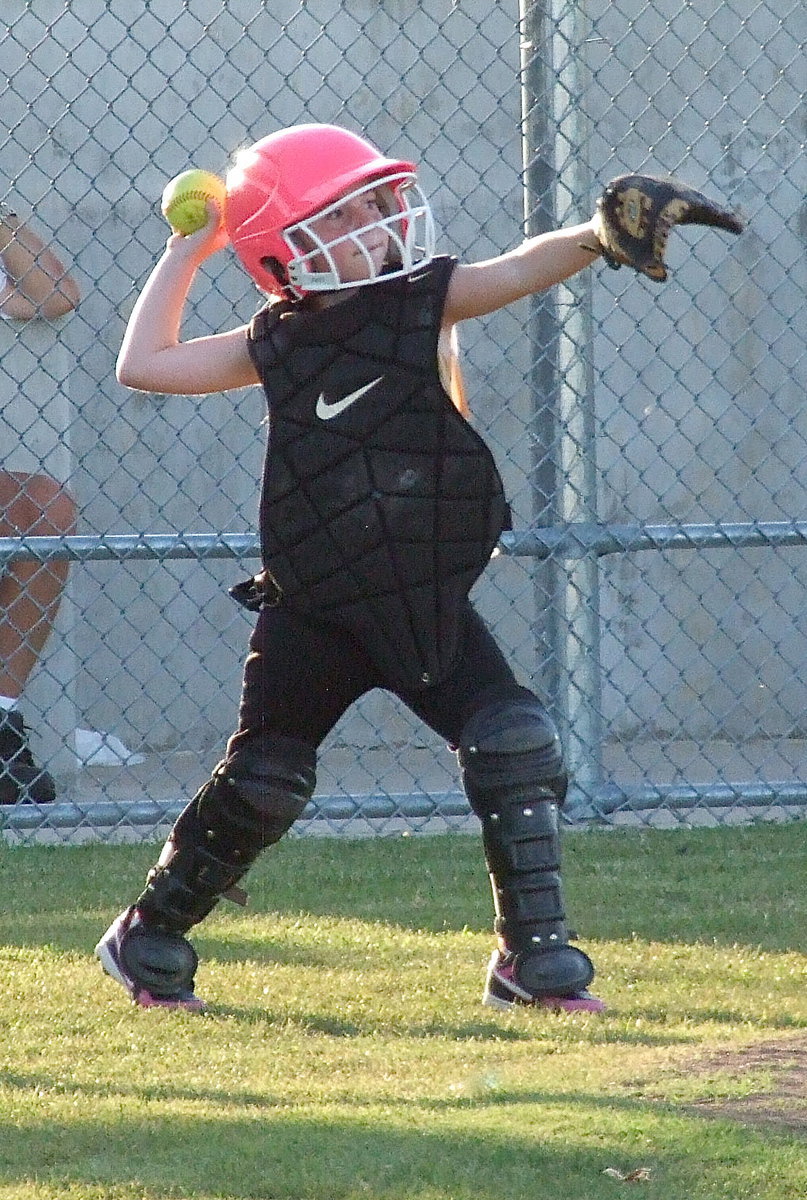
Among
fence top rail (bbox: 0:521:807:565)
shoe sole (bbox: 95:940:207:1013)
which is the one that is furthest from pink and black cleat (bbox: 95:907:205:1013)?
fence top rail (bbox: 0:521:807:565)

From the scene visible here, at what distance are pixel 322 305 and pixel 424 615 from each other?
0.58 meters

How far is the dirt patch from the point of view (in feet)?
8.36

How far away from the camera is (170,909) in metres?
3.54

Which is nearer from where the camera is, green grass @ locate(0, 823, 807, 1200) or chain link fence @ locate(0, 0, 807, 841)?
green grass @ locate(0, 823, 807, 1200)

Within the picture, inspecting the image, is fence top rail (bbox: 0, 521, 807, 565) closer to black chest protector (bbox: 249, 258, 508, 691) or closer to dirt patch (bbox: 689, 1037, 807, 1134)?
black chest protector (bbox: 249, 258, 508, 691)

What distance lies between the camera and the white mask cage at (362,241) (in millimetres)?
3236

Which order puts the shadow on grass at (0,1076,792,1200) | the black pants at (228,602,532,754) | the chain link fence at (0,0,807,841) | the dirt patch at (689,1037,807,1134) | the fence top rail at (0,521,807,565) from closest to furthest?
the shadow on grass at (0,1076,792,1200) → the dirt patch at (689,1037,807,1134) → the black pants at (228,602,532,754) → the fence top rail at (0,521,807,565) → the chain link fence at (0,0,807,841)

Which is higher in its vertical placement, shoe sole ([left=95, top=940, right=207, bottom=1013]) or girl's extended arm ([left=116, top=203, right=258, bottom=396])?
girl's extended arm ([left=116, top=203, right=258, bottom=396])

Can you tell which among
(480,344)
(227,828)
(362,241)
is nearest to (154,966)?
(227,828)

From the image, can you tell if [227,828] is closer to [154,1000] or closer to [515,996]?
[154,1000]

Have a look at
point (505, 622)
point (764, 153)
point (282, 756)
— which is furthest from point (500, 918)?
point (764, 153)

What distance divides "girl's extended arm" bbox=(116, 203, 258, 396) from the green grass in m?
1.12

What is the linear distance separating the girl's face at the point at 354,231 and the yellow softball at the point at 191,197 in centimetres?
24

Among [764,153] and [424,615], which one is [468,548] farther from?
[764,153]
